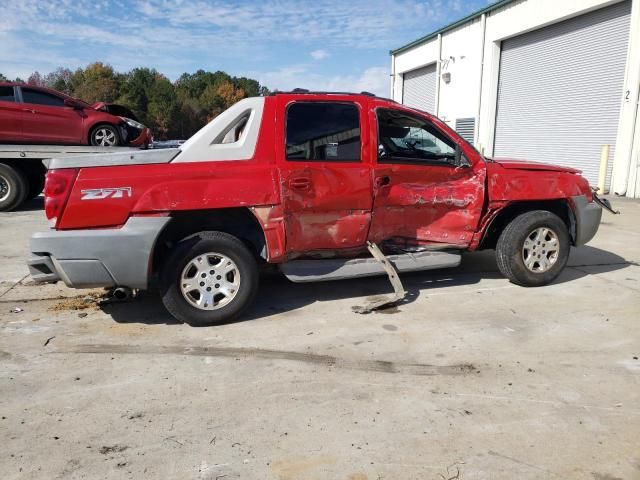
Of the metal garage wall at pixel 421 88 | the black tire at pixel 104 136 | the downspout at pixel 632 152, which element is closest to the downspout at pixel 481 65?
the metal garage wall at pixel 421 88

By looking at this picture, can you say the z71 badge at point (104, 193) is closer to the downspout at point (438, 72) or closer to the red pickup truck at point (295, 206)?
the red pickup truck at point (295, 206)

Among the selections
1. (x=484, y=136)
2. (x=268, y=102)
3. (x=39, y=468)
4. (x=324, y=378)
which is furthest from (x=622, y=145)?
(x=39, y=468)

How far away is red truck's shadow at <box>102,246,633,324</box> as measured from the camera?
4977mm

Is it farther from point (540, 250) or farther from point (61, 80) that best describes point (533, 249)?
point (61, 80)

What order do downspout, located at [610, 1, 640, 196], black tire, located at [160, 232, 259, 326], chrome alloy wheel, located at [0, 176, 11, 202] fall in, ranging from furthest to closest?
1. downspout, located at [610, 1, 640, 196]
2. chrome alloy wheel, located at [0, 176, 11, 202]
3. black tire, located at [160, 232, 259, 326]

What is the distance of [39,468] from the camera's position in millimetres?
2666

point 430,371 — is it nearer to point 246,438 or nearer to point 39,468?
point 246,438

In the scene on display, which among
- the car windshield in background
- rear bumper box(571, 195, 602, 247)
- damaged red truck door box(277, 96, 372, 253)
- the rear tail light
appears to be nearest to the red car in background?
the car windshield in background

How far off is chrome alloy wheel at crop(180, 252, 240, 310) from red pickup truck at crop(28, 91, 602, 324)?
11mm

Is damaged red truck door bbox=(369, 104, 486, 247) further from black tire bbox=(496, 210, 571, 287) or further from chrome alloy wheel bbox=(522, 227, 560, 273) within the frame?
chrome alloy wheel bbox=(522, 227, 560, 273)

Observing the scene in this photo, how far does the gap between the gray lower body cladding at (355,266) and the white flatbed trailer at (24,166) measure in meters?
5.69

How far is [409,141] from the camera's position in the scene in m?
5.25

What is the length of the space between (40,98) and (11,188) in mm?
1965

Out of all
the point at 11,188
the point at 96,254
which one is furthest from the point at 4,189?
the point at 96,254
